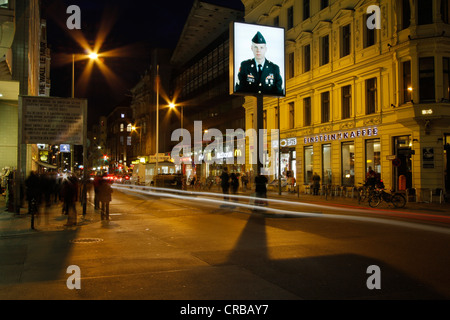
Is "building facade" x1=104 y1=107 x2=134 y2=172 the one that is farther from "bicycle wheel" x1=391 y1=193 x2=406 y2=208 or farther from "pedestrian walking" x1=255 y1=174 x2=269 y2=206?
"bicycle wheel" x1=391 y1=193 x2=406 y2=208

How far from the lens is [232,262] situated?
26.9 feet

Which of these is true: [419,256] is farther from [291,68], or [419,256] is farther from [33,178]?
[291,68]

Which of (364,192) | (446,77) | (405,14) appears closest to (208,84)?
(405,14)

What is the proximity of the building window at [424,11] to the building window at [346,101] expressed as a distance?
6.97m

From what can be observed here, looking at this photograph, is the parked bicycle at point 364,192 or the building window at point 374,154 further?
the building window at point 374,154

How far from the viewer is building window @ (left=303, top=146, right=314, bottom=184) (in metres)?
34.3

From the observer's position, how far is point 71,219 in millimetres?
14641

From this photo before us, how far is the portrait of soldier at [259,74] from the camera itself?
24.1 meters

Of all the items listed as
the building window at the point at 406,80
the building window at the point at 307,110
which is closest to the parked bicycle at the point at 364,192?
the building window at the point at 406,80

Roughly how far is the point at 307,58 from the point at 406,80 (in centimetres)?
1177

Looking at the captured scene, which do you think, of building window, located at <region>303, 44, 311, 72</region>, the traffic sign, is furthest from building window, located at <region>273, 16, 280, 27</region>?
the traffic sign

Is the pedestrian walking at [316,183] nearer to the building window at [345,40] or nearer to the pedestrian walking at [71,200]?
the building window at [345,40]

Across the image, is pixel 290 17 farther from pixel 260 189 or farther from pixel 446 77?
pixel 260 189

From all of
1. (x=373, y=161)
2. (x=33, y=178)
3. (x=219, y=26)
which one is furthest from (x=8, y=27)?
(x=219, y=26)
